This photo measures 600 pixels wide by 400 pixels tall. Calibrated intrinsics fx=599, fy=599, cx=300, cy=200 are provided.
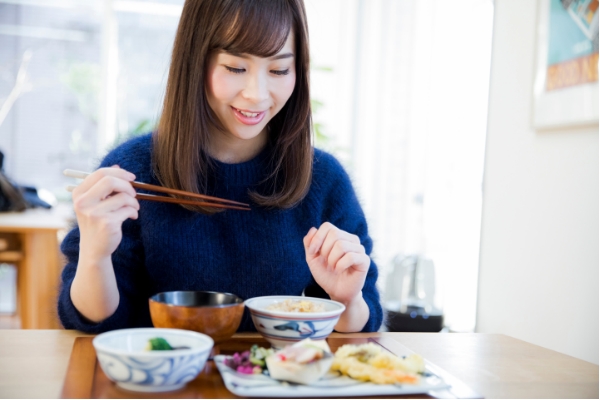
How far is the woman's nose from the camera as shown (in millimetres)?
1260

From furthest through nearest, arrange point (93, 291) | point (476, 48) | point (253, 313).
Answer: point (476, 48), point (93, 291), point (253, 313)

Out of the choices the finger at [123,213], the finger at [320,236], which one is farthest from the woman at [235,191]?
the finger at [123,213]

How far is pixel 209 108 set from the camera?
1.41 metres

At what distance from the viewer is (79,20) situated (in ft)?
14.9

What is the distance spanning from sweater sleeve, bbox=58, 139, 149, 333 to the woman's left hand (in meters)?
0.41

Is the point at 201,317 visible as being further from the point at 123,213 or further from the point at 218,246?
the point at 218,246

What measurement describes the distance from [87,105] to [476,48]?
289 cm

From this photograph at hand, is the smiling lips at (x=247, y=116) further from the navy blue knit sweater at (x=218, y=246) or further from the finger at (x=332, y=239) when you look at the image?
the finger at (x=332, y=239)

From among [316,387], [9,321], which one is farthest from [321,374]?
[9,321]

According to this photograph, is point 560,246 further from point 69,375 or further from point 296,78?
point 69,375

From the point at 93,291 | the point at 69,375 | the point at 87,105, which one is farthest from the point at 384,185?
the point at 69,375

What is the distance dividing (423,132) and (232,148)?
105 inches

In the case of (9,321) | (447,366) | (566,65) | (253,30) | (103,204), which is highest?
(566,65)

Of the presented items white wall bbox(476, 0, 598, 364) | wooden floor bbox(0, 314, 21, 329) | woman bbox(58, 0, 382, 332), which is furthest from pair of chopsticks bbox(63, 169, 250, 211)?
wooden floor bbox(0, 314, 21, 329)
